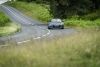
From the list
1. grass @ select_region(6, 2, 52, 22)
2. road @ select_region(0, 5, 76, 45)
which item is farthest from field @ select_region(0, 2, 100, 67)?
grass @ select_region(6, 2, 52, 22)

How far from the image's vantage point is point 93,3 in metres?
63.3

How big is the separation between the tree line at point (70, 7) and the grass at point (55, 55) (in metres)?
48.7

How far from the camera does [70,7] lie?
6050 centimetres

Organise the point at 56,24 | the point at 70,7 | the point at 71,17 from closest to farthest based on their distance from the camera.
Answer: the point at 56,24 < the point at 71,17 < the point at 70,7

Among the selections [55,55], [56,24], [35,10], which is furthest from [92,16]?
[55,55]

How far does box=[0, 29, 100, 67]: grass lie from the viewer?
711 centimetres

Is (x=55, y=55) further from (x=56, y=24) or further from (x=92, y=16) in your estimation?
(x=92, y=16)

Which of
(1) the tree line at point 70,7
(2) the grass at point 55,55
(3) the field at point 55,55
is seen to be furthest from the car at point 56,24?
(2) the grass at point 55,55

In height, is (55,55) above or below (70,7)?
above

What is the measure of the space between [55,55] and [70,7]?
53113mm

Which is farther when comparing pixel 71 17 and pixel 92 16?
pixel 71 17

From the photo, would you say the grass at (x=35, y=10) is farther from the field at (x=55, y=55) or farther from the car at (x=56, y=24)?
the field at (x=55, y=55)

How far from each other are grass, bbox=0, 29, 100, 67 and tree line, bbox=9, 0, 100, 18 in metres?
48.7

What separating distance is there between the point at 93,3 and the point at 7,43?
54.7 meters
